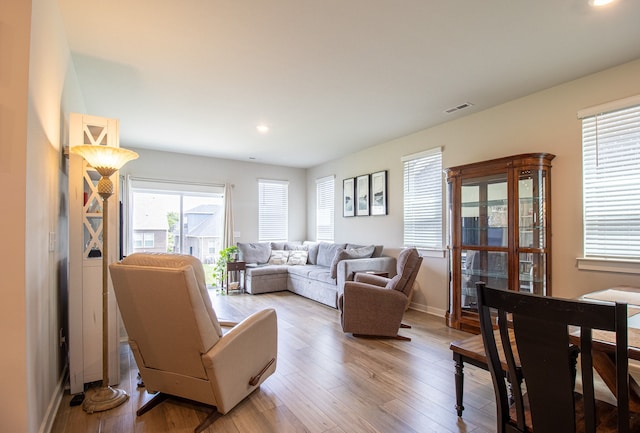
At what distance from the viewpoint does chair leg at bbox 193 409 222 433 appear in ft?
6.32

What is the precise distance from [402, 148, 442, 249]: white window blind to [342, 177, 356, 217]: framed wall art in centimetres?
128

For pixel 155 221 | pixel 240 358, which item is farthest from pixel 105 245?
pixel 155 221

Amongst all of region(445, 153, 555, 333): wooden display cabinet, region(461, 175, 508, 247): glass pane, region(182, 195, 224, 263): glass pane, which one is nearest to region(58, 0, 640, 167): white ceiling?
region(445, 153, 555, 333): wooden display cabinet

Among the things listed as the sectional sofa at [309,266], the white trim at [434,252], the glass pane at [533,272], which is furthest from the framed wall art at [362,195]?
the glass pane at [533,272]

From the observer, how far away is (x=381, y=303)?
3463 mm

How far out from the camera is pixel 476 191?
376cm

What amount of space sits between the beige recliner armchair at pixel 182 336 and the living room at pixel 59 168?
47 cm

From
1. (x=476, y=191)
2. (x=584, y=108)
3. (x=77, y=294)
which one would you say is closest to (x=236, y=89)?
(x=77, y=294)

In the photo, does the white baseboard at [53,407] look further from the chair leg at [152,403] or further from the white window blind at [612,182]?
the white window blind at [612,182]

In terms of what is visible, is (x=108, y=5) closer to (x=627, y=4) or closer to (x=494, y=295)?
(x=494, y=295)

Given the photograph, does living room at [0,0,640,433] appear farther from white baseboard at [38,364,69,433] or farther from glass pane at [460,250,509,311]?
glass pane at [460,250,509,311]

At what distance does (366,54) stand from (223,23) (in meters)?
1.18

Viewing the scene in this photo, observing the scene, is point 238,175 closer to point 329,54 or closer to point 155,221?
point 155,221

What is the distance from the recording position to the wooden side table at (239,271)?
236 inches
